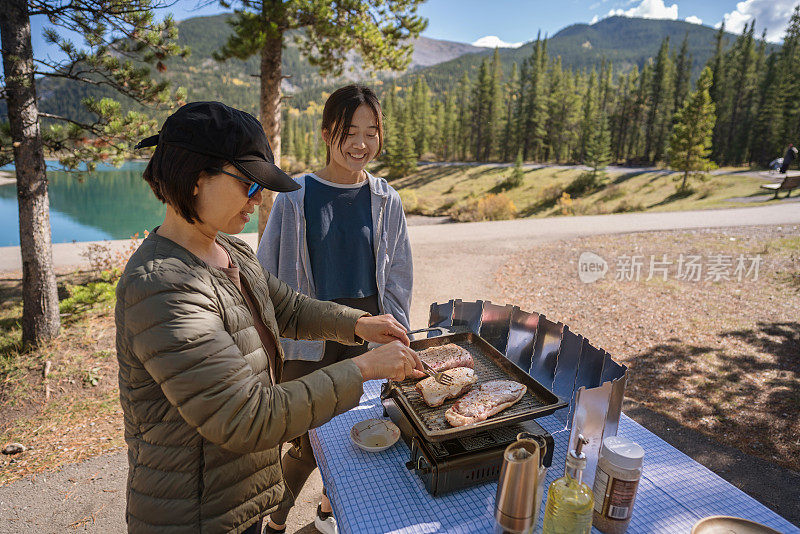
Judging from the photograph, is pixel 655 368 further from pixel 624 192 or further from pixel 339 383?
pixel 624 192

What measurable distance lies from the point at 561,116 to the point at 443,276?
1957 inches

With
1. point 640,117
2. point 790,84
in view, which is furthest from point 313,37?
point 640,117

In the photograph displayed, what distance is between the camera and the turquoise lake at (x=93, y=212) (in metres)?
22.8

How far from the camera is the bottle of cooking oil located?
3.85 ft

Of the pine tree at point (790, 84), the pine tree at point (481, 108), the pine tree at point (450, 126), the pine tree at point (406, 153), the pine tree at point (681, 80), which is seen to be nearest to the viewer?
the pine tree at point (790, 84)

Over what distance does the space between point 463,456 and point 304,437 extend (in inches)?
46.6

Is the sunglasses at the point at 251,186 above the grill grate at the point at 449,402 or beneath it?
above

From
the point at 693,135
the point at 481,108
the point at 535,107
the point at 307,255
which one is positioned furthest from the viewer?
the point at 481,108

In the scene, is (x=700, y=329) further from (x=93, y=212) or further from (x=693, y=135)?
(x=93, y=212)

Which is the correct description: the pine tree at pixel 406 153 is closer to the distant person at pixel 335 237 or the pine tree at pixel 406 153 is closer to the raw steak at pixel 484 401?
the distant person at pixel 335 237

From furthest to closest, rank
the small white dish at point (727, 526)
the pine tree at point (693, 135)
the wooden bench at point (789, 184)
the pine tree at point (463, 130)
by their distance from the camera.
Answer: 1. the pine tree at point (463, 130)
2. the pine tree at point (693, 135)
3. the wooden bench at point (789, 184)
4. the small white dish at point (727, 526)

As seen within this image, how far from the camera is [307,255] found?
101 inches

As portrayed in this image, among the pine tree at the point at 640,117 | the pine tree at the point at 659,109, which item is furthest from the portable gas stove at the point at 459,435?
the pine tree at the point at 640,117

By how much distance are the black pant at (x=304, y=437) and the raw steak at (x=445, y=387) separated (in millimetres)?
819
